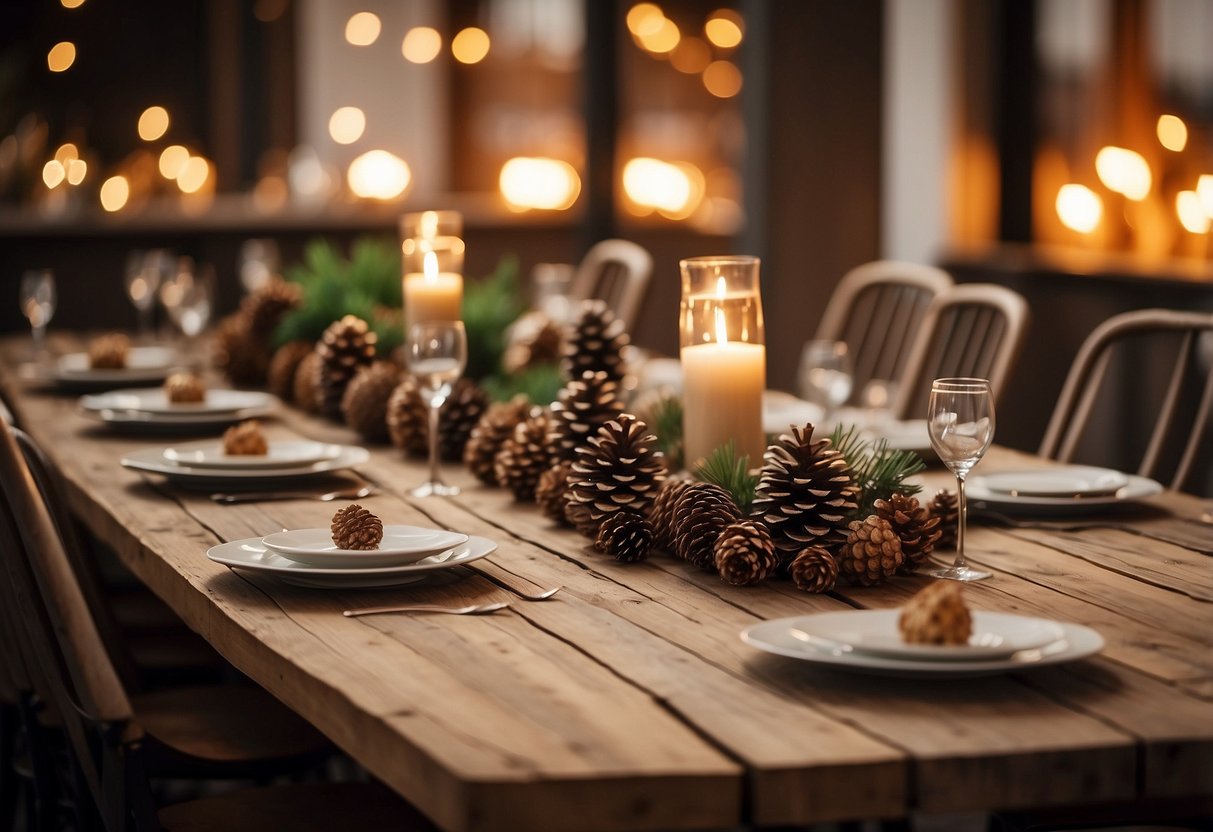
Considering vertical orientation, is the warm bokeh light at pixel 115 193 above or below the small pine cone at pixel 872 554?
above

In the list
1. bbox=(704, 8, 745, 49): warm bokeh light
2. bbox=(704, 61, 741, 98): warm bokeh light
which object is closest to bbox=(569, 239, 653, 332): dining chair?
bbox=(704, 8, 745, 49): warm bokeh light

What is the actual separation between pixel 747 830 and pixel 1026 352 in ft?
6.95

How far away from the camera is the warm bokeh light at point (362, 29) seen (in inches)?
340

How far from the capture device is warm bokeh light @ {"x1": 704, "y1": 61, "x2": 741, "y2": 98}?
8.23 metres

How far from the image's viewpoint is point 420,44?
8.73m

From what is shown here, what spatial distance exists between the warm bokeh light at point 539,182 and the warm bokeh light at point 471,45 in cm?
60

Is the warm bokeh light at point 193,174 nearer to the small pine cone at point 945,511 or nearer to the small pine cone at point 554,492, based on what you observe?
the small pine cone at point 554,492

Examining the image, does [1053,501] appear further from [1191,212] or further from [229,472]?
[1191,212]

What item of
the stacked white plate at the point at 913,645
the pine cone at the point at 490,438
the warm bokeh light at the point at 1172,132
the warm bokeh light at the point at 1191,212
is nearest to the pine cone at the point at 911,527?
the stacked white plate at the point at 913,645

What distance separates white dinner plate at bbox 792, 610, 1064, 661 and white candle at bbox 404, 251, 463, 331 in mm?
1185

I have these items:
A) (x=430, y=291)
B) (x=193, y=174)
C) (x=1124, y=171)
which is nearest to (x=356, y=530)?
(x=430, y=291)

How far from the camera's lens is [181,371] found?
2891 mm

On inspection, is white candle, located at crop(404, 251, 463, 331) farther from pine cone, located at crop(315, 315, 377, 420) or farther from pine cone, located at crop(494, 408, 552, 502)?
pine cone, located at crop(494, 408, 552, 502)

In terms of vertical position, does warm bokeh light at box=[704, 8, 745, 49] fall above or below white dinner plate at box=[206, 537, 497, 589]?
above
